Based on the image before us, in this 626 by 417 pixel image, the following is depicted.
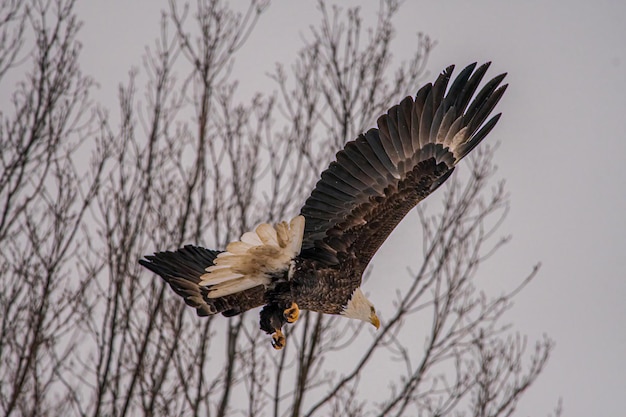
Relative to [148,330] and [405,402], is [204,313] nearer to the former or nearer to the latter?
[148,330]

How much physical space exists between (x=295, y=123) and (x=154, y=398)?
2.74m

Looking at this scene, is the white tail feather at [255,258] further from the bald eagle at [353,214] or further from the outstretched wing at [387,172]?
the outstretched wing at [387,172]

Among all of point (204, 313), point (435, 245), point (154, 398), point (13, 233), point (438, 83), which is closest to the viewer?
point (438, 83)

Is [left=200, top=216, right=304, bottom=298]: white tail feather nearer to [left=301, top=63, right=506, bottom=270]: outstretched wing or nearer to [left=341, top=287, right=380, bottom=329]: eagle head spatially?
[left=301, top=63, right=506, bottom=270]: outstretched wing

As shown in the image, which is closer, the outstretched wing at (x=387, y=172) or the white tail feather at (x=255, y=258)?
the white tail feather at (x=255, y=258)

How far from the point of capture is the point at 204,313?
7.91 m

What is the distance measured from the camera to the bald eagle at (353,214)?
7.38 metres

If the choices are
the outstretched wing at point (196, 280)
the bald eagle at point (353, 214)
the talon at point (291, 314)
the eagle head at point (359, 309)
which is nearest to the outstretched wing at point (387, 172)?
the bald eagle at point (353, 214)

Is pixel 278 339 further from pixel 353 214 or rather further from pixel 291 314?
pixel 353 214

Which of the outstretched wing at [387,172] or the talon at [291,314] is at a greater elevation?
the outstretched wing at [387,172]

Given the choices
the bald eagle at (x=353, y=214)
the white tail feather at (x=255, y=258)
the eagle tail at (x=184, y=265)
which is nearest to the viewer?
the white tail feather at (x=255, y=258)

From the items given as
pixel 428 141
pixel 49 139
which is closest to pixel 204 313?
pixel 428 141

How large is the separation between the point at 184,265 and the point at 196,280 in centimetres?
16

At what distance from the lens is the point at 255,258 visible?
7422mm
